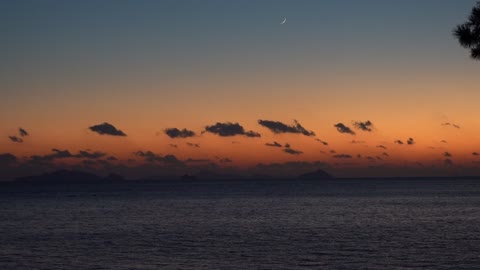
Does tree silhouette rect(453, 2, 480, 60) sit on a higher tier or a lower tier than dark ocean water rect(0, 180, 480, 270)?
higher

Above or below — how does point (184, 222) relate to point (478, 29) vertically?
below

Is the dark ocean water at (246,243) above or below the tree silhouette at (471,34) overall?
below

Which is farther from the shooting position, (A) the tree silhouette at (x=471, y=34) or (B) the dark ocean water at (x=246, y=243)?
(B) the dark ocean water at (x=246, y=243)

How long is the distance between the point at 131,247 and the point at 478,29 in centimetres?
4428

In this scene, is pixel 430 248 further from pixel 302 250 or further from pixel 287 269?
pixel 287 269

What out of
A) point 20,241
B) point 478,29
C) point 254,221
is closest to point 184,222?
point 254,221

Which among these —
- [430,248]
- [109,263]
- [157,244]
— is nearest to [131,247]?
[157,244]

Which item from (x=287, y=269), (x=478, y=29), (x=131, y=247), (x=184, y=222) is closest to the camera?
(x=478, y=29)

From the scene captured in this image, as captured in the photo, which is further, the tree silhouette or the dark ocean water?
the dark ocean water

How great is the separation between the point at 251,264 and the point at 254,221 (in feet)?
156

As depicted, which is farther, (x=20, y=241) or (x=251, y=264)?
(x=20, y=241)

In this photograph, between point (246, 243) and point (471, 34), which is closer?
point (471, 34)

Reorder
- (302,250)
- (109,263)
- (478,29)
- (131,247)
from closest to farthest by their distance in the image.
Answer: (478,29) → (109,263) → (302,250) → (131,247)

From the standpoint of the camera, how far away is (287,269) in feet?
165
